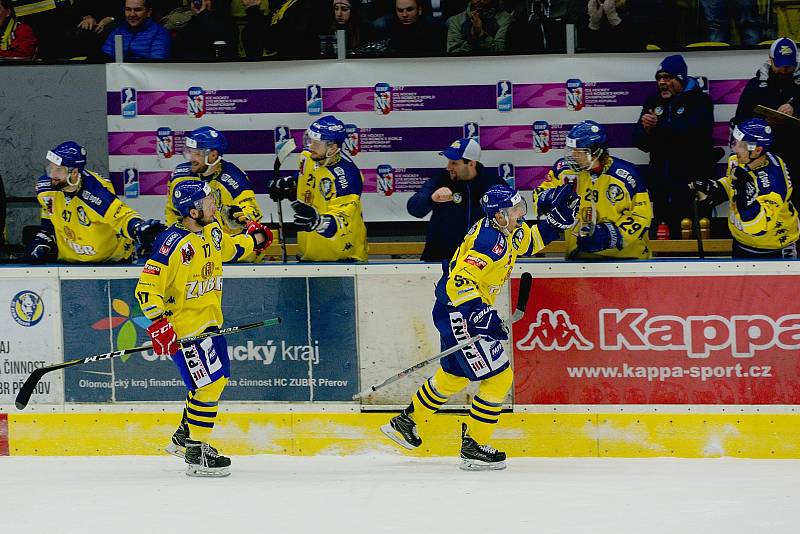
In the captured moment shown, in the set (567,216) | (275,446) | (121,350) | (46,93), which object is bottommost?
(275,446)

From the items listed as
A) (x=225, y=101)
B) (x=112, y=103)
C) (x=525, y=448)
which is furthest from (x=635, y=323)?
(x=112, y=103)

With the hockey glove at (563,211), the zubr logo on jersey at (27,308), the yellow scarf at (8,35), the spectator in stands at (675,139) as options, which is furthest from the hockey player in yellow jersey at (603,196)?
the yellow scarf at (8,35)

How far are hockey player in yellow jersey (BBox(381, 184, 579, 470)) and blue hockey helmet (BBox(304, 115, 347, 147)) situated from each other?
1354mm

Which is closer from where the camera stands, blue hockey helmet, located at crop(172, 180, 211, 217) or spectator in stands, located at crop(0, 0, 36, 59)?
blue hockey helmet, located at crop(172, 180, 211, 217)

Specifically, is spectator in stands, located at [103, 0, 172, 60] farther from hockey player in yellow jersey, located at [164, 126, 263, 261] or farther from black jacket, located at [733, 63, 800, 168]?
black jacket, located at [733, 63, 800, 168]

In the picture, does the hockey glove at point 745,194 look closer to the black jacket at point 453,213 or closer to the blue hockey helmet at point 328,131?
the black jacket at point 453,213

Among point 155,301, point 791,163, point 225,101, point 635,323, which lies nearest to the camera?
point 155,301

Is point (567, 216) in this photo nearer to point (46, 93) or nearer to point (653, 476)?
point (653, 476)

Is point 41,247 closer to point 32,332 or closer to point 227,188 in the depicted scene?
point 32,332

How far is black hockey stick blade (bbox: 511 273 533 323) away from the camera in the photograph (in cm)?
791

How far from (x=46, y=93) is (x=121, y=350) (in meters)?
2.65

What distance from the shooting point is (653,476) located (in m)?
7.72

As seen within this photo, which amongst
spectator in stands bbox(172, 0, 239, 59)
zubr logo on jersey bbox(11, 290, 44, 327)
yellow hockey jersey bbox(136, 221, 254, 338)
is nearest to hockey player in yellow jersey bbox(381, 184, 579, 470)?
yellow hockey jersey bbox(136, 221, 254, 338)

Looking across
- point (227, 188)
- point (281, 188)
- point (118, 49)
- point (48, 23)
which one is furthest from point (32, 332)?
point (48, 23)
